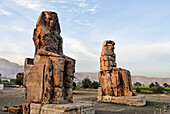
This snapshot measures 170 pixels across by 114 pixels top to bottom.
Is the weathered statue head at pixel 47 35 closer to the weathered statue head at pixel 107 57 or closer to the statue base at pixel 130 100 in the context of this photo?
the weathered statue head at pixel 107 57

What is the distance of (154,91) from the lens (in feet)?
91.9

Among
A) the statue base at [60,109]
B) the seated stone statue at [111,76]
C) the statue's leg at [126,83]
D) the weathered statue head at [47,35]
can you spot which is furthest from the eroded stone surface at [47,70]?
the statue's leg at [126,83]

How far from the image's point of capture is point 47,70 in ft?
22.1

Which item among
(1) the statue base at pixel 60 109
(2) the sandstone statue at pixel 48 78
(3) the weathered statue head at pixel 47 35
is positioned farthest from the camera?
(3) the weathered statue head at pixel 47 35

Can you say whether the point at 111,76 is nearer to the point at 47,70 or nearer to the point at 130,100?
the point at 130,100

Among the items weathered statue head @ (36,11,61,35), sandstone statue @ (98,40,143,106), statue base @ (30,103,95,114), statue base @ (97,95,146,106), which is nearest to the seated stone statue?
sandstone statue @ (98,40,143,106)

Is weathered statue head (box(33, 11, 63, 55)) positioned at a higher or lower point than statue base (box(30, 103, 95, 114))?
higher

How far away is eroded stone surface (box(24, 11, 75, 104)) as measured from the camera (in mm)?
6688

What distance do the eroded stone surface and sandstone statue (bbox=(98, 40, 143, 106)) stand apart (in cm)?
631

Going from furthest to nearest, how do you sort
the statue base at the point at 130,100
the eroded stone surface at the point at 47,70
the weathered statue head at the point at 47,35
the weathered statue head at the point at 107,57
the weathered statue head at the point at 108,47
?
the weathered statue head at the point at 108,47 → the weathered statue head at the point at 107,57 → the statue base at the point at 130,100 → the weathered statue head at the point at 47,35 → the eroded stone surface at the point at 47,70

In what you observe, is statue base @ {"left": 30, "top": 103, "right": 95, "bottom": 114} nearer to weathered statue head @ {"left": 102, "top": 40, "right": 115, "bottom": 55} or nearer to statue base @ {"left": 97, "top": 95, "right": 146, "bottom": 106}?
statue base @ {"left": 97, "top": 95, "right": 146, "bottom": 106}

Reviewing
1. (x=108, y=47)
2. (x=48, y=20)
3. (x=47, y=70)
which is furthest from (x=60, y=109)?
(x=108, y=47)

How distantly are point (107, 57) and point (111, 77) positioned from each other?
1.68m

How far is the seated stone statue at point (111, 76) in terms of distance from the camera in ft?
41.8
